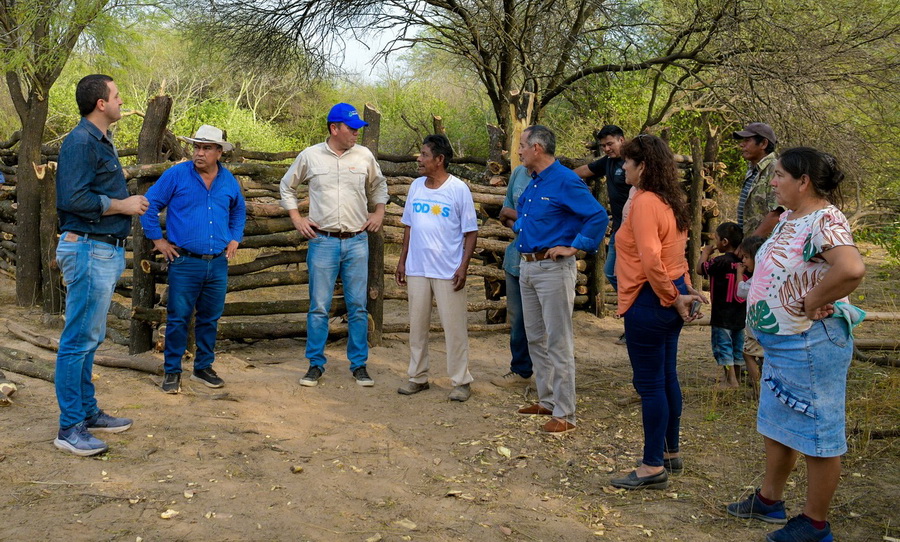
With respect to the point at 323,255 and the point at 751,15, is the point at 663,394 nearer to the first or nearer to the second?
the point at 323,255

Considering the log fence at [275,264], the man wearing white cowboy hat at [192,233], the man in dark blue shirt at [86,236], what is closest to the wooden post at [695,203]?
the log fence at [275,264]

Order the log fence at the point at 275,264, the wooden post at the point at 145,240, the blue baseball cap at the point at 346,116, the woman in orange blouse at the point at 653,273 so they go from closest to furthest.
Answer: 1. the woman in orange blouse at the point at 653,273
2. the blue baseball cap at the point at 346,116
3. the wooden post at the point at 145,240
4. the log fence at the point at 275,264

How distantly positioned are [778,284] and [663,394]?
939 millimetres

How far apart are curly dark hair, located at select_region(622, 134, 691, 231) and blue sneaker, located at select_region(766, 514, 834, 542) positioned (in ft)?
4.90

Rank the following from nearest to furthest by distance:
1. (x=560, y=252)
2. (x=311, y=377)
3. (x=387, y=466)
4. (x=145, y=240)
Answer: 1. (x=387, y=466)
2. (x=560, y=252)
3. (x=311, y=377)
4. (x=145, y=240)

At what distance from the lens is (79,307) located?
443 cm

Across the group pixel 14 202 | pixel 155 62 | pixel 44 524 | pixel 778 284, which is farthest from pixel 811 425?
pixel 155 62

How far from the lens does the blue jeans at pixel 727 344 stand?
239 inches

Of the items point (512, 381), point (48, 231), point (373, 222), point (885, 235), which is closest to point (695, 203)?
point (885, 235)

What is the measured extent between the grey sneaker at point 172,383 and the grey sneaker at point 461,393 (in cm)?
198

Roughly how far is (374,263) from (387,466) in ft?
10.0

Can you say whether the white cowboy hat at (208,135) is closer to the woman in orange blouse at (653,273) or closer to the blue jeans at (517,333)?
the blue jeans at (517,333)

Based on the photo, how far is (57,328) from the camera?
8.62 m

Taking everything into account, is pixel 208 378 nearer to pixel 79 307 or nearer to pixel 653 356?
pixel 79 307
